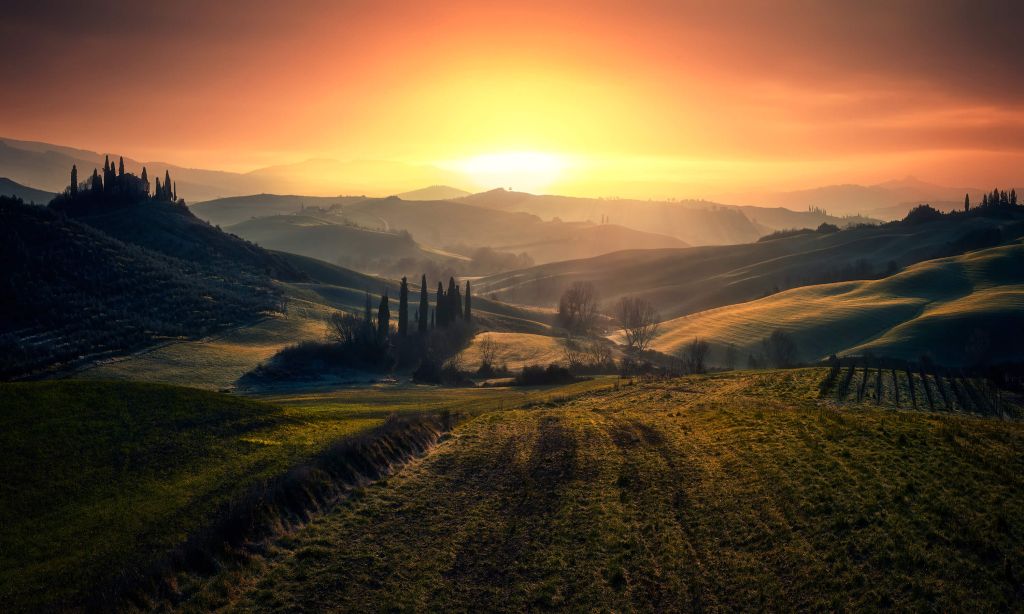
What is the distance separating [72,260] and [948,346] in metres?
142

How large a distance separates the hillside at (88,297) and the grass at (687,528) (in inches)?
2631

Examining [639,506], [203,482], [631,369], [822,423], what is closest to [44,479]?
[203,482]

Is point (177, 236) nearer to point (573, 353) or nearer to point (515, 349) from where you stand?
point (515, 349)

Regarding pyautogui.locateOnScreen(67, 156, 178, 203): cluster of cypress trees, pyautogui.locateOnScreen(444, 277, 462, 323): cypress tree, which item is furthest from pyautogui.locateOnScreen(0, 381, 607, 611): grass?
pyautogui.locateOnScreen(67, 156, 178, 203): cluster of cypress trees

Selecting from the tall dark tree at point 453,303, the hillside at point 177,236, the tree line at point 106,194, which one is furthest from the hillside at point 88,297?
the tree line at point 106,194

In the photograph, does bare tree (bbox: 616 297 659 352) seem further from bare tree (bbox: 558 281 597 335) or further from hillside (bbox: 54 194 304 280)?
hillside (bbox: 54 194 304 280)

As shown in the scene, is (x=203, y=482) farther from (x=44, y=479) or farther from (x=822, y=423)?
(x=822, y=423)

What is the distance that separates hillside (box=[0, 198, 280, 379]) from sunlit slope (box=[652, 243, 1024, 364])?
8539 centimetres

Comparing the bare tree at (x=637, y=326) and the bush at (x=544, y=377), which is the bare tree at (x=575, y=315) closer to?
the bare tree at (x=637, y=326)

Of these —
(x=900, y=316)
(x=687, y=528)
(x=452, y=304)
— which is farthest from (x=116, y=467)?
(x=900, y=316)

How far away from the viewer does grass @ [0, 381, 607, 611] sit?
22.4m

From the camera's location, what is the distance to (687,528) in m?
24.3

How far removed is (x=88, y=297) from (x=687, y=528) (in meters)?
104

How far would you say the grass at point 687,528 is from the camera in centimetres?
2006
